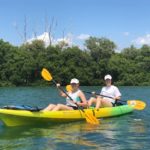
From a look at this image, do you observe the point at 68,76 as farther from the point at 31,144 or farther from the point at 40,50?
the point at 31,144

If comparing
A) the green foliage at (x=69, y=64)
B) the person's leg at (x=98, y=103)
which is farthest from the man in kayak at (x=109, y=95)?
the green foliage at (x=69, y=64)

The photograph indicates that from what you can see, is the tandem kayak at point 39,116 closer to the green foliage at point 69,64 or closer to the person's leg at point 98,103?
the person's leg at point 98,103

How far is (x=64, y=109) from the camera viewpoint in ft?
46.5

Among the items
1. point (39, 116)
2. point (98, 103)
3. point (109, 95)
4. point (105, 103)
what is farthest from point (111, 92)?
point (39, 116)

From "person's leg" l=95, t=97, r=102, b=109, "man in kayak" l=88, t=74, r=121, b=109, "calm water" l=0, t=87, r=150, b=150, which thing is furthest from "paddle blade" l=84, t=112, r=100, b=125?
"man in kayak" l=88, t=74, r=121, b=109

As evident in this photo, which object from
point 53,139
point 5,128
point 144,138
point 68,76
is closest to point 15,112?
point 5,128

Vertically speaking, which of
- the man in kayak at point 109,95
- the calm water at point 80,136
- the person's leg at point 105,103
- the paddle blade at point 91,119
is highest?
the man in kayak at point 109,95

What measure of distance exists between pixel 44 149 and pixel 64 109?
162 inches

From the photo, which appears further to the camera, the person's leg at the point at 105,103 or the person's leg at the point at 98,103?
the person's leg at the point at 105,103

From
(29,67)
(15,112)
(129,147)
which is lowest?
(129,147)

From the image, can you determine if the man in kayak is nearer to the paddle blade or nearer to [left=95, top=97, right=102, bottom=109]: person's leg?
[left=95, top=97, right=102, bottom=109]: person's leg

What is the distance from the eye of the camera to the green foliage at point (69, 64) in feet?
210

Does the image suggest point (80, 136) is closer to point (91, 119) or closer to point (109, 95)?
point (91, 119)

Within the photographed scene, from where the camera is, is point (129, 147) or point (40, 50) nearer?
point (129, 147)
